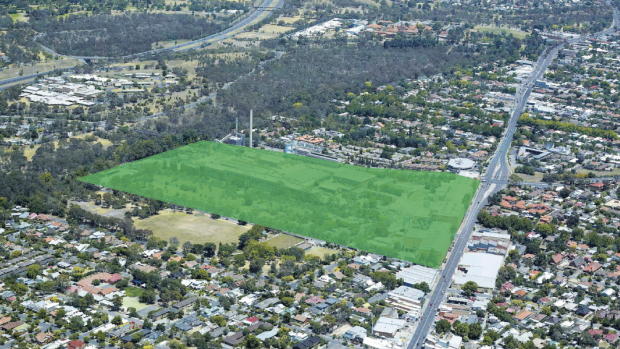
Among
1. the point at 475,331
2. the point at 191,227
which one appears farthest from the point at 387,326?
the point at 191,227

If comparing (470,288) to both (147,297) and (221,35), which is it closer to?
(147,297)

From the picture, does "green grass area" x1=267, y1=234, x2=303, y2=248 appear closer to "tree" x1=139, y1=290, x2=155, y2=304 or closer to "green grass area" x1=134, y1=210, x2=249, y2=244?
"green grass area" x1=134, y1=210, x2=249, y2=244

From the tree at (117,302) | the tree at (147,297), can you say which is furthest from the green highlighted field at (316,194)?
the tree at (117,302)

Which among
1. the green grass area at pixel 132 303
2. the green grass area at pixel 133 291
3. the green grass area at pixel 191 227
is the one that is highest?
the green grass area at pixel 191 227

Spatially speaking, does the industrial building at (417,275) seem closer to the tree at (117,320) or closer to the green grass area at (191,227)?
the green grass area at (191,227)

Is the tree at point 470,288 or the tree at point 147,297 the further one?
the tree at point 470,288

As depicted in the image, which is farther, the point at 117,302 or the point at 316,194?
the point at 316,194

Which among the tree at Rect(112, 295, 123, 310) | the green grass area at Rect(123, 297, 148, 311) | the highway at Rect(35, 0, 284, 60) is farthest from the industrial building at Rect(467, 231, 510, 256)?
the highway at Rect(35, 0, 284, 60)
